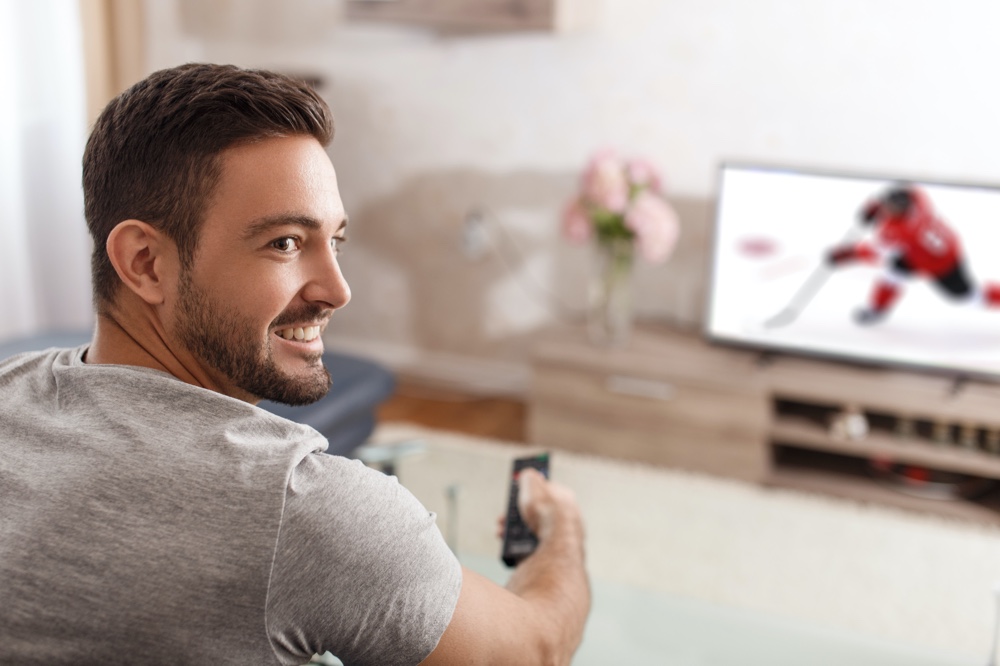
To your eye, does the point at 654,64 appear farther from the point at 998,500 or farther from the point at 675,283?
the point at 998,500

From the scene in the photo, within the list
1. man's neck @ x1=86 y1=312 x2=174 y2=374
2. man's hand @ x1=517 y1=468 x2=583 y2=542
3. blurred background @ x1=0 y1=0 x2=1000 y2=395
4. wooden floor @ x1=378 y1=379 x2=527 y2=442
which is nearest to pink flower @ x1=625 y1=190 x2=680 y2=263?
blurred background @ x1=0 y1=0 x2=1000 y2=395

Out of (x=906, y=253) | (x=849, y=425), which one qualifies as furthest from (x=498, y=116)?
(x=849, y=425)

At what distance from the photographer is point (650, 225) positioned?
10.5 ft

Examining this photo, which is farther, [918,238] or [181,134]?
[918,238]

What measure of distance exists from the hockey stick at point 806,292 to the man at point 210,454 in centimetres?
223

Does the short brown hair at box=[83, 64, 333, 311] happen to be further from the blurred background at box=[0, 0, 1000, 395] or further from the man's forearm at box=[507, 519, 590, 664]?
the blurred background at box=[0, 0, 1000, 395]

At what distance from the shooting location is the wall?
3.20 metres

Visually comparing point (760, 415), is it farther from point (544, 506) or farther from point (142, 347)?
point (142, 347)

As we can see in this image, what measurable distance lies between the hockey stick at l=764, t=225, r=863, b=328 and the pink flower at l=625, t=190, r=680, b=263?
415mm

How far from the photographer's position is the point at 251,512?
2.98 feet

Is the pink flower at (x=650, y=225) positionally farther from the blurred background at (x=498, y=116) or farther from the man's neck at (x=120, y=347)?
the man's neck at (x=120, y=347)

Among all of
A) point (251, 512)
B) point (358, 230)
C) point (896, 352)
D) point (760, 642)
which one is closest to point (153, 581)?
point (251, 512)

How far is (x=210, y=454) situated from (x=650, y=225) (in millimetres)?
2422

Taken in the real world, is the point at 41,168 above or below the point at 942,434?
above
